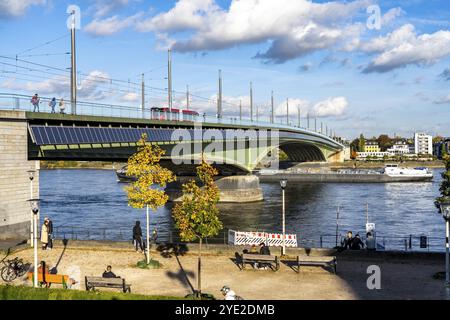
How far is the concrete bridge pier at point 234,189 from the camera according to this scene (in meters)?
63.2

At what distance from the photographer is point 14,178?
26.0m

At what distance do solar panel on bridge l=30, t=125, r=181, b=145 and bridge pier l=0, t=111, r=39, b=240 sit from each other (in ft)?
4.74

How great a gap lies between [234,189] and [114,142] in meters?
29.1

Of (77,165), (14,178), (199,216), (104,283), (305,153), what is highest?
(305,153)

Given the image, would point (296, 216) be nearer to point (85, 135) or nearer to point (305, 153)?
point (85, 135)

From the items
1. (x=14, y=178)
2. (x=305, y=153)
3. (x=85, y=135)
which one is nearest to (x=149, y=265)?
(x=14, y=178)

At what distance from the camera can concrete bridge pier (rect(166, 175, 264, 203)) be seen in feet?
207

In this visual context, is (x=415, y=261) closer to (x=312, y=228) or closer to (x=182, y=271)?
(x=182, y=271)

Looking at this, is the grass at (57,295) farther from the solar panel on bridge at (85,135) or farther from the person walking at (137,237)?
the solar panel on bridge at (85,135)

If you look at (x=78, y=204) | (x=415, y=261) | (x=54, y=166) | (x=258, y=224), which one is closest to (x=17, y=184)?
(x=415, y=261)

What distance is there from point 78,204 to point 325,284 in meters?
48.9

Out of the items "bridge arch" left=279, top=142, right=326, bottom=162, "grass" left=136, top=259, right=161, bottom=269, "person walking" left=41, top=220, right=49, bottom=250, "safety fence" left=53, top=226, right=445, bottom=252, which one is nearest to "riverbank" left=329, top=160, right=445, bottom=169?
"bridge arch" left=279, top=142, right=326, bottom=162

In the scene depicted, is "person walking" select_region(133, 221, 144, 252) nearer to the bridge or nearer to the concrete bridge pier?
the bridge

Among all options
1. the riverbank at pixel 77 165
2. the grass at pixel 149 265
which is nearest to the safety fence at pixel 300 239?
the grass at pixel 149 265
